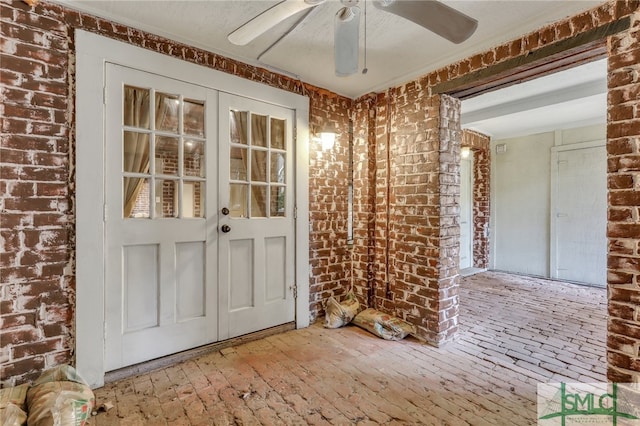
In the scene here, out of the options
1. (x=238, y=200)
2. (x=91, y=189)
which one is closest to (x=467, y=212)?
(x=238, y=200)

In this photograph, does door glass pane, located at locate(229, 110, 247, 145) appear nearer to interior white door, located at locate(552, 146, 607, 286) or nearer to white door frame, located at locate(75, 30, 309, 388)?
white door frame, located at locate(75, 30, 309, 388)

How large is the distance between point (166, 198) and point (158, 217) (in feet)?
0.54

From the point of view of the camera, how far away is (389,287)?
3238 millimetres

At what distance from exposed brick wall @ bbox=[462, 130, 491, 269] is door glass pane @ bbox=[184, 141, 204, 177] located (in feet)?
17.6

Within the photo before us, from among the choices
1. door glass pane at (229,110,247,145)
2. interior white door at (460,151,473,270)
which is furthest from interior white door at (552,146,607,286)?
door glass pane at (229,110,247,145)

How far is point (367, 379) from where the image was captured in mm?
2256

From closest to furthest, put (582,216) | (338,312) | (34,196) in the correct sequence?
(34,196) < (338,312) < (582,216)

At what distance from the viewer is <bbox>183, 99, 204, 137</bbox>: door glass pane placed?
2521 mm

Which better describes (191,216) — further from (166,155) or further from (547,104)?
(547,104)

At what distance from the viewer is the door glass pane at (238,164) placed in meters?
2.76

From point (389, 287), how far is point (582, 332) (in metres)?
1.96

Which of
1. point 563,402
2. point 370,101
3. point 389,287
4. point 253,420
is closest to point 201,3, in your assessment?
point 370,101

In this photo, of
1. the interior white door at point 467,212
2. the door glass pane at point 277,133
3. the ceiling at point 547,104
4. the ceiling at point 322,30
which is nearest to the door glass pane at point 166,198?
the door glass pane at point 277,133

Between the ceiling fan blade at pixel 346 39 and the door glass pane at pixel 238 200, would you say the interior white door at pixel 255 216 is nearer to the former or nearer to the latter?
the door glass pane at pixel 238 200
